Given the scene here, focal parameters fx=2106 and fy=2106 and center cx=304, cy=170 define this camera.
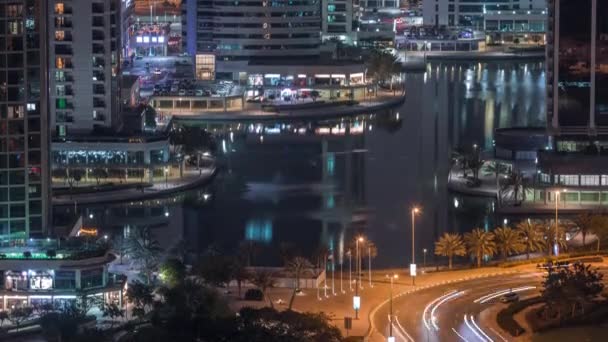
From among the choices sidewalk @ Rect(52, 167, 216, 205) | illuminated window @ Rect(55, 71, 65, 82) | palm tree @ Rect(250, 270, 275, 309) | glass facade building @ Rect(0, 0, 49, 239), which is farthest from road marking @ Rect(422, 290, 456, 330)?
illuminated window @ Rect(55, 71, 65, 82)

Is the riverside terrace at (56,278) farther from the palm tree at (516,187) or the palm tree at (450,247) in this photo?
the palm tree at (516,187)

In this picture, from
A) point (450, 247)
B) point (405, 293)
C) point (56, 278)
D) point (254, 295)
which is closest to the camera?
point (254, 295)

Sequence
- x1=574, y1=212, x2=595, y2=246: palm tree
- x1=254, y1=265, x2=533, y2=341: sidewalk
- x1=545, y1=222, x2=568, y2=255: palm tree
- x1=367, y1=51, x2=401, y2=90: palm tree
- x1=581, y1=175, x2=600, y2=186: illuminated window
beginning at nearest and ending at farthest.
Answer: x1=254, y1=265, x2=533, y2=341: sidewalk, x1=545, y1=222, x2=568, y2=255: palm tree, x1=574, y1=212, x2=595, y2=246: palm tree, x1=581, y1=175, x2=600, y2=186: illuminated window, x1=367, y1=51, x2=401, y2=90: palm tree

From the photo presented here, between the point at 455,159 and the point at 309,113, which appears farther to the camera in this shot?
the point at 309,113

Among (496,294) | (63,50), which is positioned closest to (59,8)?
(63,50)

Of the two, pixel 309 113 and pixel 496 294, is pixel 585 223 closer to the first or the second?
pixel 496 294

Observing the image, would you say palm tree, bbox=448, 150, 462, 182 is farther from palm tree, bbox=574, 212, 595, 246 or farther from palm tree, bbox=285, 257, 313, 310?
palm tree, bbox=285, 257, 313, 310
